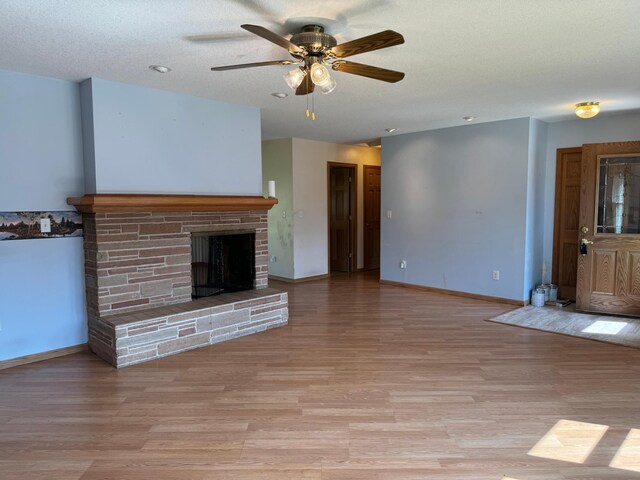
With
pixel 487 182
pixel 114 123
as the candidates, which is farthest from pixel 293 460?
pixel 487 182

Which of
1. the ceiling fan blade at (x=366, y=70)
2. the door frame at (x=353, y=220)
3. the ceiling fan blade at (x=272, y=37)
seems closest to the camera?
the ceiling fan blade at (x=272, y=37)

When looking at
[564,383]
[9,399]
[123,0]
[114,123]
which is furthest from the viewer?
[114,123]

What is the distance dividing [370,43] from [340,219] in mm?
5715

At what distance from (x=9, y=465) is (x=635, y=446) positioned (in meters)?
3.30

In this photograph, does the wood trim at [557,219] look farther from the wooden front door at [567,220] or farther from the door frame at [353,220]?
the door frame at [353,220]

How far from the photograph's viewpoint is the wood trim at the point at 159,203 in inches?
137

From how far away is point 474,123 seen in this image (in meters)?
5.63

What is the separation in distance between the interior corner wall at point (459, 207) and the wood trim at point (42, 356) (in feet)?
14.5

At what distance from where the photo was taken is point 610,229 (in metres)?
5.04

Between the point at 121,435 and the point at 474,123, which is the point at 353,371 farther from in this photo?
the point at 474,123

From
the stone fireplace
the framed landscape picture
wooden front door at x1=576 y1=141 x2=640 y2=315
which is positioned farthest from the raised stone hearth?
wooden front door at x1=576 y1=141 x2=640 y2=315

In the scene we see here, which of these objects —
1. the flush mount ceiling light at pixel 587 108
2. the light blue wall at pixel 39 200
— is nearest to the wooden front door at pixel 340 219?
the flush mount ceiling light at pixel 587 108

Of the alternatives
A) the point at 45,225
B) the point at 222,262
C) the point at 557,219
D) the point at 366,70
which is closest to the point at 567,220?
the point at 557,219

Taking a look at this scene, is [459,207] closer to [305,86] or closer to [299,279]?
[299,279]
